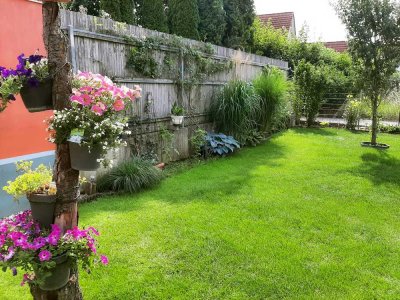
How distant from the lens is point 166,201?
13.8 feet

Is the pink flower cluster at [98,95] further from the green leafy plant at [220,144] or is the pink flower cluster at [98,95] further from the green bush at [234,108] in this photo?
the green bush at [234,108]

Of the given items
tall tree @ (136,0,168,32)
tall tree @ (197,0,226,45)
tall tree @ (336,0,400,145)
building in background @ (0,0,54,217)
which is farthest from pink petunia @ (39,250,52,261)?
tall tree @ (197,0,226,45)

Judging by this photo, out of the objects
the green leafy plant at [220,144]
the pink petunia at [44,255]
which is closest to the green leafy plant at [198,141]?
the green leafy plant at [220,144]

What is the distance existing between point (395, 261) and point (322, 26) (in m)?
15.4

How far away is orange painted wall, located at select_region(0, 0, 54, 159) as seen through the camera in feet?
11.6

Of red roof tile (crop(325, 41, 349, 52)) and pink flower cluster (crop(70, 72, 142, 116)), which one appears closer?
pink flower cluster (crop(70, 72, 142, 116))

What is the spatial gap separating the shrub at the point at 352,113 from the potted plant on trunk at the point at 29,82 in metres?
10.2

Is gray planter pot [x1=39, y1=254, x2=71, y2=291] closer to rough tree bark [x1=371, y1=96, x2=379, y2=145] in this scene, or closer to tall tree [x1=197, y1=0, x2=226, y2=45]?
rough tree bark [x1=371, y1=96, x2=379, y2=145]

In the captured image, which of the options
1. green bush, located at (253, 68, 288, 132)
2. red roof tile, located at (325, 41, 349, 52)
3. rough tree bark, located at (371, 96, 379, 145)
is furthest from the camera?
red roof tile, located at (325, 41, 349, 52)

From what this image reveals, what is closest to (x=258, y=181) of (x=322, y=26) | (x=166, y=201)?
(x=166, y=201)

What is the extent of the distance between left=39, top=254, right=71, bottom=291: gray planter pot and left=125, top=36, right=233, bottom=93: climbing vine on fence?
3.84m

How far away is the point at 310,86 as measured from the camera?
10.4 metres

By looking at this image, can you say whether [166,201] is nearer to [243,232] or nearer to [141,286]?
[243,232]

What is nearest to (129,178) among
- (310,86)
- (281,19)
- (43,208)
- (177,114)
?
(177,114)
